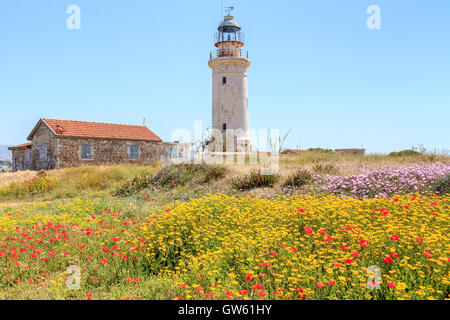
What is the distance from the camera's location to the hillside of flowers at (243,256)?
134 inches

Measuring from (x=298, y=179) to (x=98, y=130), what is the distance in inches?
823

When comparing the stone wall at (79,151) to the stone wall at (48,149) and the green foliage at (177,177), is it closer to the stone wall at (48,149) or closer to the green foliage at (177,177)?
the stone wall at (48,149)

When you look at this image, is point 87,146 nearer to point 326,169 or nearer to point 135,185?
point 135,185

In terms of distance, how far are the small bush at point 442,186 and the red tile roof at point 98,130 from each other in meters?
23.4

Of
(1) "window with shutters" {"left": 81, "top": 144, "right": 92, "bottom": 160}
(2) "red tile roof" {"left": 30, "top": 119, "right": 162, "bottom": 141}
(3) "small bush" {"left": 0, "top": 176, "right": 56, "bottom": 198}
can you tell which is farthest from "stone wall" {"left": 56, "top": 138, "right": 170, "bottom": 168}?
(3) "small bush" {"left": 0, "top": 176, "right": 56, "bottom": 198}

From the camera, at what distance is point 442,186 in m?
9.12

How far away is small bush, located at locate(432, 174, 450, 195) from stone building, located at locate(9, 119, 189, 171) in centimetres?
1637

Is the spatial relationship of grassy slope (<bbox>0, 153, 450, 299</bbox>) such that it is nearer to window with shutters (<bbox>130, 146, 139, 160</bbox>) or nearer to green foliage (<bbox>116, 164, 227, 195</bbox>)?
green foliage (<bbox>116, 164, 227, 195</bbox>)

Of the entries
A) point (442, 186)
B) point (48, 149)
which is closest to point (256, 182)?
point (442, 186)

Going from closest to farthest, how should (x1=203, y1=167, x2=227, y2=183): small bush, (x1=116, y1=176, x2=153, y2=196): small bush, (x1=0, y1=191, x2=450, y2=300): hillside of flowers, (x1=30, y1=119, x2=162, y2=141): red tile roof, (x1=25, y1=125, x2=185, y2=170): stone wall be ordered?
(x1=0, y1=191, x2=450, y2=300): hillside of flowers < (x1=203, y1=167, x2=227, y2=183): small bush < (x1=116, y1=176, x2=153, y2=196): small bush < (x1=25, y1=125, x2=185, y2=170): stone wall < (x1=30, y1=119, x2=162, y2=141): red tile roof

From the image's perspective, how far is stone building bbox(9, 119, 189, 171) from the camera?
25188 millimetres

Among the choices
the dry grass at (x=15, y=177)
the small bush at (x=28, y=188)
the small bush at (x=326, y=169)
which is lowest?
the small bush at (x=28, y=188)

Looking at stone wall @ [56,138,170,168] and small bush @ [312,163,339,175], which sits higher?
stone wall @ [56,138,170,168]

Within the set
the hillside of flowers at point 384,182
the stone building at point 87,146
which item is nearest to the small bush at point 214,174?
the hillside of flowers at point 384,182
